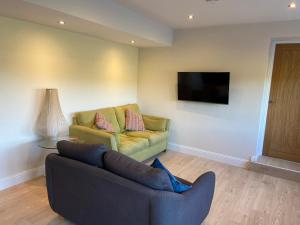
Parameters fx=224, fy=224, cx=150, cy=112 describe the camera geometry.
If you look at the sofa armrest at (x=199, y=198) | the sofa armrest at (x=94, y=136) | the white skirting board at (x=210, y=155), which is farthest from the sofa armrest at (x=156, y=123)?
the sofa armrest at (x=199, y=198)

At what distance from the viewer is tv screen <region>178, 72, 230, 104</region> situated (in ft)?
12.9

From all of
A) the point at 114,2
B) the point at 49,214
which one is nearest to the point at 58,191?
the point at 49,214

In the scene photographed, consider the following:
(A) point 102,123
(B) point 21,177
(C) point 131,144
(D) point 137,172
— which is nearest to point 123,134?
(A) point 102,123

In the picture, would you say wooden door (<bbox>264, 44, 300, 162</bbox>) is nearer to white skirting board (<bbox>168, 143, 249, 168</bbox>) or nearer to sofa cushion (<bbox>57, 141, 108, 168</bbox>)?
white skirting board (<bbox>168, 143, 249, 168</bbox>)

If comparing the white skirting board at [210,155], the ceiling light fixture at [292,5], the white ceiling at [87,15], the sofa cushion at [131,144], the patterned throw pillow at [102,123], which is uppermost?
the ceiling light fixture at [292,5]

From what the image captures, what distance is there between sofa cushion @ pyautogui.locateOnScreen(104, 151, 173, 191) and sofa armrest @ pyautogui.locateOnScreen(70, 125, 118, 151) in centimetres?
119

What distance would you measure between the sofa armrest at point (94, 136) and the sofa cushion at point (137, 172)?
1190mm

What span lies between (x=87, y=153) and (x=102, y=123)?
Result: 178 centimetres

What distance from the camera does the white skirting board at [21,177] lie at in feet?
9.65

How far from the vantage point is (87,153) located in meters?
2.00

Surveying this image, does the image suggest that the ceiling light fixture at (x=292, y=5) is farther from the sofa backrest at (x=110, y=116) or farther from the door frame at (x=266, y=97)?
the sofa backrest at (x=110, y=116)

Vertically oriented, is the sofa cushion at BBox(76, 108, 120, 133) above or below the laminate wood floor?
above

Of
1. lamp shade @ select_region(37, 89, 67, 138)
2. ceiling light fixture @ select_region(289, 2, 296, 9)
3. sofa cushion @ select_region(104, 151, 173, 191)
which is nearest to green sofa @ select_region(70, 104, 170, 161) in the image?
lamp shade @ select_region(37, 89, 67, 138)

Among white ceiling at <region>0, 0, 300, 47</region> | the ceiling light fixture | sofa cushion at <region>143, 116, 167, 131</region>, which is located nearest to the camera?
white ceiling at <region>0, 0, 300, 47</region>
